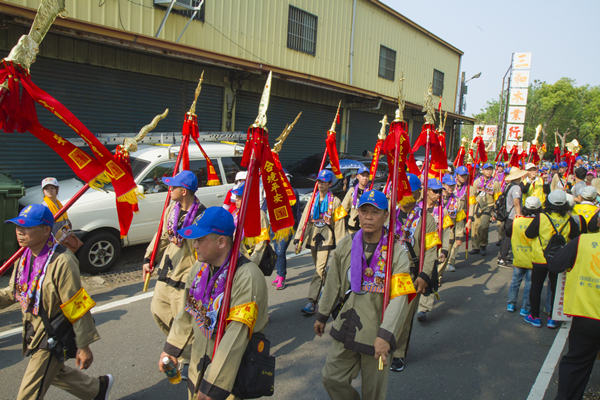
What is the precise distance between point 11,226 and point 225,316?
215 inches

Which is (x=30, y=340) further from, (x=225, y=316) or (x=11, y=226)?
(x=11, y=226)

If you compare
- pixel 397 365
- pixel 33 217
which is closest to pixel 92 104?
pixel 33 217

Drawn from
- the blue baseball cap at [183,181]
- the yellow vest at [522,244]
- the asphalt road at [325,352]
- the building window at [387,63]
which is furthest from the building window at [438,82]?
the blue baseball cap at [183,181]

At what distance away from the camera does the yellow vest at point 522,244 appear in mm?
5598

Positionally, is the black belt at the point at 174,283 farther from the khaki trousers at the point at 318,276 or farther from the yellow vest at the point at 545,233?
the yellow vest at the point at 545,233

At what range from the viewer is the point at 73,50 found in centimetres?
945

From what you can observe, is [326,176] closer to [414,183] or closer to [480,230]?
[414,183]

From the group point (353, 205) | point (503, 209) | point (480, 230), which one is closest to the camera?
point (353, 205)

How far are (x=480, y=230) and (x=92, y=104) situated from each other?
9.54 meters

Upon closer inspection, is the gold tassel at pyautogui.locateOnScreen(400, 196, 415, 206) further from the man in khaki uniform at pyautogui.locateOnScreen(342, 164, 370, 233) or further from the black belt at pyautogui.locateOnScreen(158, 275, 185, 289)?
the black belt at pyautogui.locateOnScreen(158, 275, 185, 289)

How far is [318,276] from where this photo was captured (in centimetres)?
497

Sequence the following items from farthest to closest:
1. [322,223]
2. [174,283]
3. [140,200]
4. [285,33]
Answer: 1. [285,33]
2. [140,200]
3. [322,223]
4. [174,283]

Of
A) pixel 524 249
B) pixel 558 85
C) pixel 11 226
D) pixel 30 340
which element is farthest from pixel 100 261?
pixel 558 85

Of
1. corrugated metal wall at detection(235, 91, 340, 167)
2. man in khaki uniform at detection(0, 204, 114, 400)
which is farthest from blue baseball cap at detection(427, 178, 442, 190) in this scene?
corrugated metal wall at detection(235, 91, 340, 167)
